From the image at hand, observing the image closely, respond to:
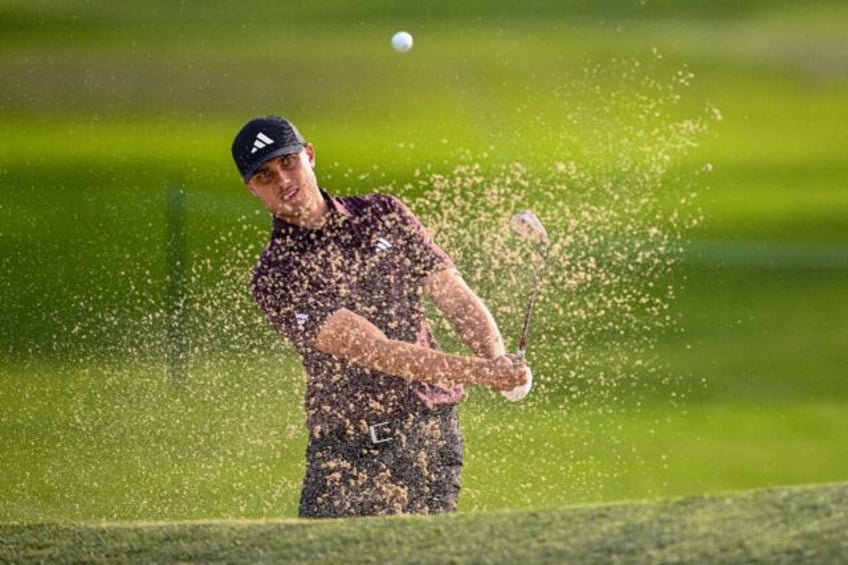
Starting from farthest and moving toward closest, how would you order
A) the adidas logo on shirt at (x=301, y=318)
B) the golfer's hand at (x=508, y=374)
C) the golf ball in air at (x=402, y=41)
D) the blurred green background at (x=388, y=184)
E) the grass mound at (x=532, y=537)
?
the golf ball in air at (x=402, y=41) → the blurred green background at (x=388, y=184) → the adidas logo on shirt at (x=301, y=318) → the golfer's hand at (x=508, y=374) → the grass mound at (x=532, y=537)

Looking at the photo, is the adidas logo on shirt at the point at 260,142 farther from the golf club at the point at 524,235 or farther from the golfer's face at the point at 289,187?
the golf club at the point at 524,235

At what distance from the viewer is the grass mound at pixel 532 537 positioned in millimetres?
2455

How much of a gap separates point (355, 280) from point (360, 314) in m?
0.07

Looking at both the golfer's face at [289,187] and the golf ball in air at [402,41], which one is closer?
the golfer's face at [289,187]

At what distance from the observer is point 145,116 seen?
5324mm

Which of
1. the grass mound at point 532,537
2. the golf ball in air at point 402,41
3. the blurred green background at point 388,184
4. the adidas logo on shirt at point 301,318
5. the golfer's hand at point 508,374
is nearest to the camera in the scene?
the grass mound at point 532,537

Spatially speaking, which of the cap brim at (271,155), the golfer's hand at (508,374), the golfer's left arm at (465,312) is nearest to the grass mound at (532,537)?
the golfer's hand at (508,374)

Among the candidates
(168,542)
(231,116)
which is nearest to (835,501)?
(168,542)

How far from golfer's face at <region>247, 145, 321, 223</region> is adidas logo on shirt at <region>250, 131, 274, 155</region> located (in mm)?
34

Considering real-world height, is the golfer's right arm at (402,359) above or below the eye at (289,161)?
below

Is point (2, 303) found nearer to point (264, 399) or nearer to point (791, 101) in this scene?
point (264, 399)

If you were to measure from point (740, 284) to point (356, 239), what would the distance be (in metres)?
2.26

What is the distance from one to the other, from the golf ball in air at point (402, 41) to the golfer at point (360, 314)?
161cm

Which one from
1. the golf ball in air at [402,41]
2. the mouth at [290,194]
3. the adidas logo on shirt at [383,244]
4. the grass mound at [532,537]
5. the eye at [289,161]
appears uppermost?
the golf ball in air at [402,41]
